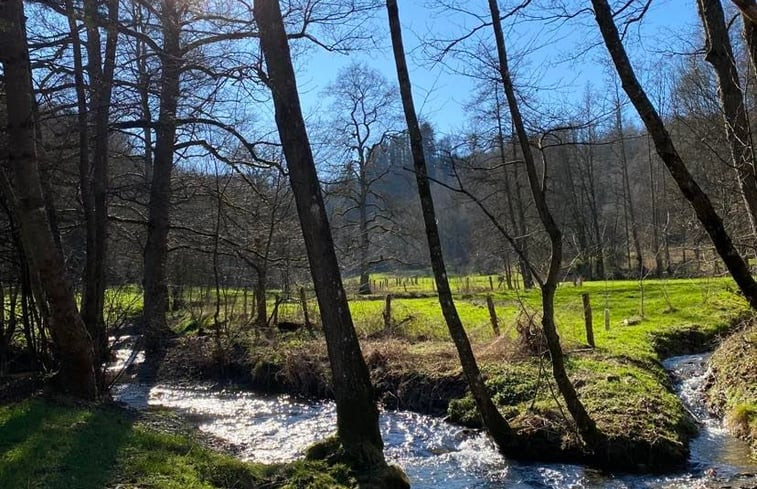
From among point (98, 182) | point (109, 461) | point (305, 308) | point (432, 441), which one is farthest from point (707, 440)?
point (98, 182)

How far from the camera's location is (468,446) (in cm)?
948

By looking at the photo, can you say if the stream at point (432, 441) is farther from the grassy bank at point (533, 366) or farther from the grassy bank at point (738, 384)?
the grassy bank at point (533, 366)

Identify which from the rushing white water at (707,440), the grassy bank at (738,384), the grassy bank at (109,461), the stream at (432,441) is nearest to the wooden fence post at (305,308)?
the stream at (432,441)

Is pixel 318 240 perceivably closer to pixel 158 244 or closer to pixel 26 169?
pixel 26 169

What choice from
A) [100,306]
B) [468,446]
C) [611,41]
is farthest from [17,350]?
[611,41]

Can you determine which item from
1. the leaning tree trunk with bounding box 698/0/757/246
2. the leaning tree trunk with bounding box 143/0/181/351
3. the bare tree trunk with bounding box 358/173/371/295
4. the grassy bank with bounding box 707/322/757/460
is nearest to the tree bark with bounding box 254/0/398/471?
the leaning tree trunk with bounding box 698/0/757/246

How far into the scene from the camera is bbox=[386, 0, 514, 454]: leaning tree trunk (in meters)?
8.67

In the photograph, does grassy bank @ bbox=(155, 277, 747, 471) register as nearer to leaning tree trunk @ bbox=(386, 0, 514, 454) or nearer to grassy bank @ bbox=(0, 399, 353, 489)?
leaning tree trunk @ bbox=(386, 0, 514, 454)

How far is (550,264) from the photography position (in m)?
8.40

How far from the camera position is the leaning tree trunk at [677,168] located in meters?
5.34

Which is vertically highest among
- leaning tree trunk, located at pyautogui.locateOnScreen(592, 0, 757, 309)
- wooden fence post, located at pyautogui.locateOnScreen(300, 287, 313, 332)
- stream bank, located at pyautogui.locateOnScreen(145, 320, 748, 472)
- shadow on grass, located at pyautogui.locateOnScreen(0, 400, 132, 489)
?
leaning tree trunk, located at pyautogui.locateOnScreen(592, 0, 757, 309)

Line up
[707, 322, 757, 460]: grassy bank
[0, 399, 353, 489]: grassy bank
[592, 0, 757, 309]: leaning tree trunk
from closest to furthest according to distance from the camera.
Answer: [592, 0, 757, 309]: leaning tree trunk < [0, 399, 353, 489]: grassy bank < [707, 322, 757, 460]: grassy bank

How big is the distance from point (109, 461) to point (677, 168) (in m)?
6.46

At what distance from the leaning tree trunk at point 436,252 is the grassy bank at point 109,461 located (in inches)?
103
